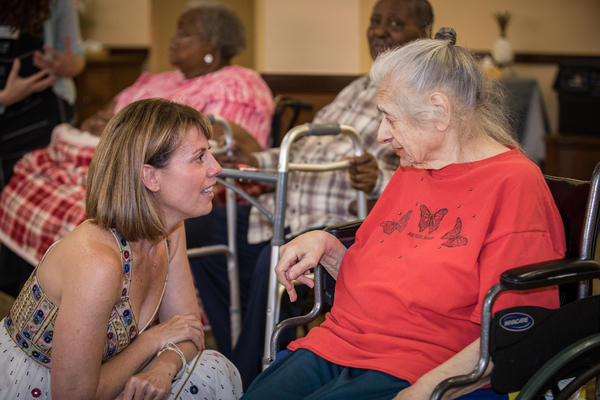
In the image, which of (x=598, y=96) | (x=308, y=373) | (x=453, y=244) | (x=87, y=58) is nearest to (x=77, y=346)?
(x=308, y=373)

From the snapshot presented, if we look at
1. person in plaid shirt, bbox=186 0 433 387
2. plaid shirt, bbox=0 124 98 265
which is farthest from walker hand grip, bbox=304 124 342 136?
plaid shirt, bbox=0 124 98 265

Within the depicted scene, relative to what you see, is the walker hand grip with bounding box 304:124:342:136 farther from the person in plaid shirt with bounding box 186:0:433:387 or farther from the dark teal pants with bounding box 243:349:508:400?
the dark teal pants with bounding box 243:349:508:400

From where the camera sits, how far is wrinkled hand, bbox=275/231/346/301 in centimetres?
127

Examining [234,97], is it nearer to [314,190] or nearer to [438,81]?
[314,190]

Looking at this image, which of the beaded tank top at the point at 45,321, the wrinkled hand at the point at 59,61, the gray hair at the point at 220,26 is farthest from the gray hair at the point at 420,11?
the wrinkled hand at the point at 59,61

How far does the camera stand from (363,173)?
1.99 m

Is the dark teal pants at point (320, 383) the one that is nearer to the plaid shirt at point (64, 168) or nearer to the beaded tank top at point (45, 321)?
the beaded tank top at point (45, 321)

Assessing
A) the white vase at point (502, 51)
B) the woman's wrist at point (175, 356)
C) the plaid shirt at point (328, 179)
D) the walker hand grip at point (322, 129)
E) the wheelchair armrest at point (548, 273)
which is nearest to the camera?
the wheelchair armrest at point (548, 273)

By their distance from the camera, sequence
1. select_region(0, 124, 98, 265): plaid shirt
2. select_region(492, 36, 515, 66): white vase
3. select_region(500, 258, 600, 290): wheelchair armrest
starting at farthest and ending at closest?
select_region(492, 36, 515, 66): white vase
select_region(0, 124, 98, 265): plaid shirt
select_region(500, 258, 600, 290): wheelchair armrest

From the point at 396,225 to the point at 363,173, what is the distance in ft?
2.38

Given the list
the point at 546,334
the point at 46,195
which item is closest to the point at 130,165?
the point at 546,334

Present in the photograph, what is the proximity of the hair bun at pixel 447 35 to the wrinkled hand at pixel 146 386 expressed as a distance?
951mm

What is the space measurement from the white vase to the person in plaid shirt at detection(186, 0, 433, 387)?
2679 mm

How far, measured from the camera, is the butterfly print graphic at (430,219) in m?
1.20
